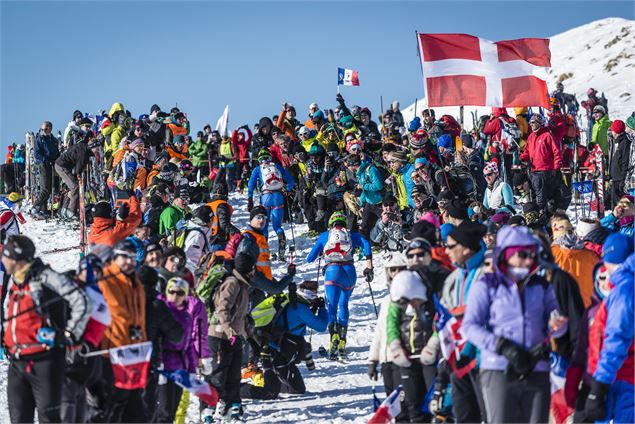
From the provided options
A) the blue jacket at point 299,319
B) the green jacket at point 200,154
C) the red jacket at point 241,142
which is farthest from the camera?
the green jacket at point 200,154

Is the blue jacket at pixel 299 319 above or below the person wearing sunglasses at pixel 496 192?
below

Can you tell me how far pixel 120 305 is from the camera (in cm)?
778

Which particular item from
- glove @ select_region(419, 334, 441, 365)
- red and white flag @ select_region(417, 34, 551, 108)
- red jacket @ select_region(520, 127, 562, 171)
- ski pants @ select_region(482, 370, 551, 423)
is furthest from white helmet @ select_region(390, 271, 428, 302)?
red jacket @ select_region(520, 127, 562, 171)

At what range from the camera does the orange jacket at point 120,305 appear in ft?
25.5

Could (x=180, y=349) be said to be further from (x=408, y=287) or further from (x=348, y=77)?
(x=348, y=77)

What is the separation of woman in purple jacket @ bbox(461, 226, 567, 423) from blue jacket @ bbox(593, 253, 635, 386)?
40 centimetres

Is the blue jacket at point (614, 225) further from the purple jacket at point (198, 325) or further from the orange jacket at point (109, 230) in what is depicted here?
the orange jacket at point (109, 230)

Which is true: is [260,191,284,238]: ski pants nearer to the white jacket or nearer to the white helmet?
the white jacket

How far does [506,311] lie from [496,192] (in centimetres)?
853

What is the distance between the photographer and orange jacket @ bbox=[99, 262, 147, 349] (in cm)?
777

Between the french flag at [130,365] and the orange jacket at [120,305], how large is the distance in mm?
97

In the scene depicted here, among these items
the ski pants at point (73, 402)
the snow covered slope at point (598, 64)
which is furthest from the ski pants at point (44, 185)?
the snow covered slope at point (598, 64)

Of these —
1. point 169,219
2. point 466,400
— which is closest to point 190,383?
point 466,400

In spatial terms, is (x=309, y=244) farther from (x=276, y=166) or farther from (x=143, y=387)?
(x=143, y=387)
